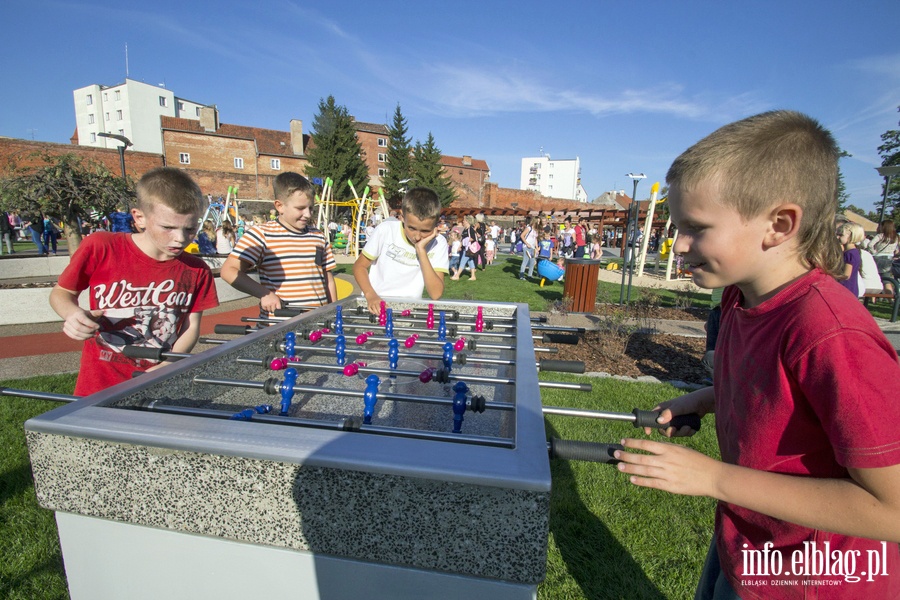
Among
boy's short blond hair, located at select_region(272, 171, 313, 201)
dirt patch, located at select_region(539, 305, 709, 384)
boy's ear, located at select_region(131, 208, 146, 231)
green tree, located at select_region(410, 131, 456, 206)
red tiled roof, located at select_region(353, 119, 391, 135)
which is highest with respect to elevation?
red tiled roof, located at select_region(353, 119, 391, 135)

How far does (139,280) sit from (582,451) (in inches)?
101

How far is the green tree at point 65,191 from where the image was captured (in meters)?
8.56

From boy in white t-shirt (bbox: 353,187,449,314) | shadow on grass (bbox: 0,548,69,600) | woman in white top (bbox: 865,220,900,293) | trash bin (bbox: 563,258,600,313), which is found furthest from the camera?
woman in white top (bbox: 865,220,900,293)

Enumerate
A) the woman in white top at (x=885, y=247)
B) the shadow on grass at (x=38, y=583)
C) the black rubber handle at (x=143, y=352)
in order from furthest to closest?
the woman in white top at (x=885, y=247) → the shadow on grass at (x=38, y=583) → the black rubber handle at (x=143, y=352)

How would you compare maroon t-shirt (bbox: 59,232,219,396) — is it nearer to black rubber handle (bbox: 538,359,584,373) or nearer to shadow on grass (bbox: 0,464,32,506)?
shadow on grass (bbox: 0,464,32,506)

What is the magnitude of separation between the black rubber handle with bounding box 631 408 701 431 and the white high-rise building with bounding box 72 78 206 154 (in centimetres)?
5410

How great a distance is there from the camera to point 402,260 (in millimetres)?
4094

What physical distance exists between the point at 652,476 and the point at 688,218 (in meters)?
0.70

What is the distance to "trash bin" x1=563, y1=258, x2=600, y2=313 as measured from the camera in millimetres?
9453

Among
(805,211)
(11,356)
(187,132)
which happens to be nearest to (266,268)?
(805,211)

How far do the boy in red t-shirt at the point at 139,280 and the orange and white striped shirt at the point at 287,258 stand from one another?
0.92 m

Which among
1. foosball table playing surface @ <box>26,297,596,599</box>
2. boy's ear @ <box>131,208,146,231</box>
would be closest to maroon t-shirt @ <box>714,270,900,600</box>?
foosball table playing surface @ <box>26,297,596,599</box>

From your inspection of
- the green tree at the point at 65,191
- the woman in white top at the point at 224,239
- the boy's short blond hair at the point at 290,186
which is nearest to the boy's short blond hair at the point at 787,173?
the boy's short blond hair at the point at 290,186

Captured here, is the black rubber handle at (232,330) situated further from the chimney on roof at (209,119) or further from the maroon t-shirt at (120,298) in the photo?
the chimney on roof at (209,119)
